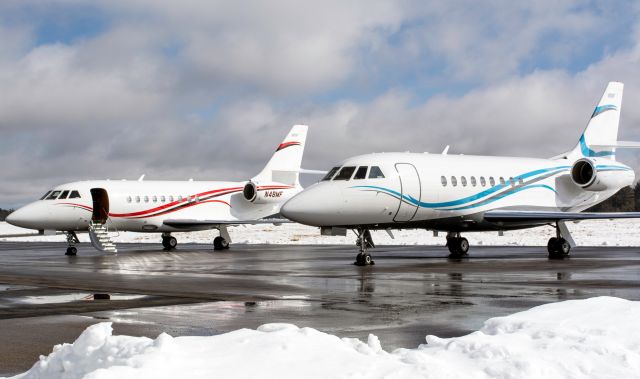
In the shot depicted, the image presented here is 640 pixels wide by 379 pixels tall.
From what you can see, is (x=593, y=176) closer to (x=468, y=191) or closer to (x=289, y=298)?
(x=468, y=191)

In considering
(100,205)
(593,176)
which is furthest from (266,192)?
(593,176)

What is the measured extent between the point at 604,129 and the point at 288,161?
1586 centimetres

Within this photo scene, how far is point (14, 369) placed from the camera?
562cm

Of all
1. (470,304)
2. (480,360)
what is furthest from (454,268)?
(480,360)

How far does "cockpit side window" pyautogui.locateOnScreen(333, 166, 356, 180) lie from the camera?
19.5 m

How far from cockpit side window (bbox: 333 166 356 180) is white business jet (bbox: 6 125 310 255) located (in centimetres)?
1237

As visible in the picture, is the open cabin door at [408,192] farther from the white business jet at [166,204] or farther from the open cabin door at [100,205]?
the open cabin door at [100,205]

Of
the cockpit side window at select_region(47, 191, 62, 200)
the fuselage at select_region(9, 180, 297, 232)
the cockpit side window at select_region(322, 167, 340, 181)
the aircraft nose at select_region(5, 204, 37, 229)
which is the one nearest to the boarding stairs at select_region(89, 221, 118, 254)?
the fuselage at select_region(9, 180, 297, 232)

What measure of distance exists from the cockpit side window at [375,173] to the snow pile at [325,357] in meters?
13.8

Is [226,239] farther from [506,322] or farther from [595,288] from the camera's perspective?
[506,322]

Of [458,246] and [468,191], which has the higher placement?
[468,191]

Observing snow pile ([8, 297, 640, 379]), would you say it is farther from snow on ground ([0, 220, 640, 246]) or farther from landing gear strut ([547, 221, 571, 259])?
snow on ground ([0, 220, 640, 246])

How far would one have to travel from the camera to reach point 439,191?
20984 mm

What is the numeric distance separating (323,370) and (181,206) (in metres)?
29.7
